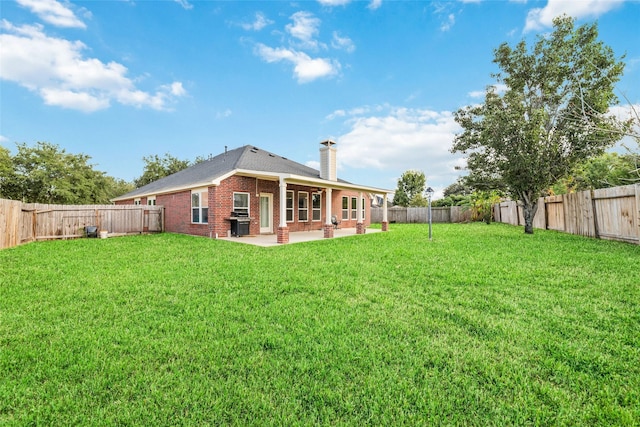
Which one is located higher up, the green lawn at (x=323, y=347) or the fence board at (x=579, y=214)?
the fence board at (x=579, y=214)

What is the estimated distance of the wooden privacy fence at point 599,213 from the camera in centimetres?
856

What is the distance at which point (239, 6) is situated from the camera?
1096 cm

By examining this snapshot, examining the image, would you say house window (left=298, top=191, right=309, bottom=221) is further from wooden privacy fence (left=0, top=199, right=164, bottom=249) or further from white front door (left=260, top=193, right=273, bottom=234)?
wooden privacy fence (left=0, top=199, right=164, bottom=249)

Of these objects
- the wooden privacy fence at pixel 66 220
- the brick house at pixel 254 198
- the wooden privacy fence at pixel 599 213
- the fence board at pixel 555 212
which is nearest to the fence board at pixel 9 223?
the wooden privacy fence at pixel 66 220

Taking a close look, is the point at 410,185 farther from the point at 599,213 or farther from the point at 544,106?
the point at 599,213

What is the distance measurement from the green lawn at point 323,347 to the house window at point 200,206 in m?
6.88

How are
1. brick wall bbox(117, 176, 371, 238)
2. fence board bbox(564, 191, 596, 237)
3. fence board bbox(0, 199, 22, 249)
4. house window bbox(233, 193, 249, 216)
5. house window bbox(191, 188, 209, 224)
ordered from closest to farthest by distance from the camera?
1. fence board bbox(0, 199, 22, 249)
2. fence board bbox(564, 191, 596, 237)
3. brick wall bbox(117, 176, 371, 238)
4. house window bbox(233, 193, 249, 216)
5. house window bbox(191, 188, 209, 224)

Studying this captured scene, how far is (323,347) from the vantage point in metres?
2.87

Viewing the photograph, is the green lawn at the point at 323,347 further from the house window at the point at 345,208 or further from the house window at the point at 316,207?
the house window at the point at 345,208

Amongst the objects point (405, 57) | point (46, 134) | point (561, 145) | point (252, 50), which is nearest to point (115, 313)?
point (252, 50)

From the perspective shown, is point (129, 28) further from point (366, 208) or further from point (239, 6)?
point (366, 208)

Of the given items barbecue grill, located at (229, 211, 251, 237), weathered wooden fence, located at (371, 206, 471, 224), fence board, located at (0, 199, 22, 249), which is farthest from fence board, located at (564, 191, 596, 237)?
fence board, located at (0, 199, 22, 249)

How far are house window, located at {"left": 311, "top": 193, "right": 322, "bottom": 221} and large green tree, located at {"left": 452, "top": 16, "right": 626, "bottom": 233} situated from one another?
27.4 feet

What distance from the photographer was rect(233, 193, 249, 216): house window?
41.3 feet
